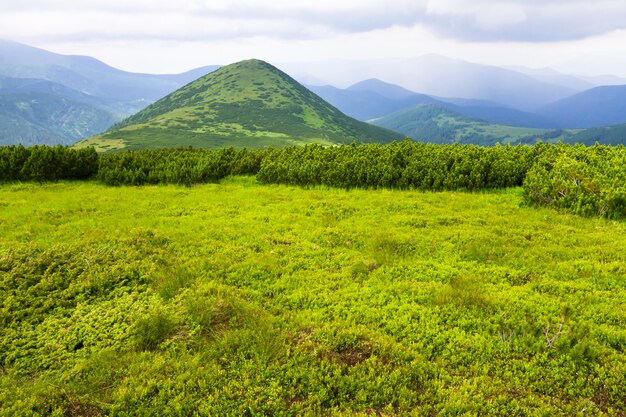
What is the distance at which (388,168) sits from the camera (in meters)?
18.6

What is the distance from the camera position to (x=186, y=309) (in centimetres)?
808

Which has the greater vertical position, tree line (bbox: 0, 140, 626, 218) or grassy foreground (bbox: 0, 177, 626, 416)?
tree line (bbox: 0, 140, 626, 218)

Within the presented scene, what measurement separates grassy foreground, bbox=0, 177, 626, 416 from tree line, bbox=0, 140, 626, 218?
6.48 feet

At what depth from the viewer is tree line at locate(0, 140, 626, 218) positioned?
14961 millimetres

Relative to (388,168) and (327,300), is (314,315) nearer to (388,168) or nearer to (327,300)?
(327,300)

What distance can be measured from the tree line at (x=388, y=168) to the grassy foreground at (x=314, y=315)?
6.48ft

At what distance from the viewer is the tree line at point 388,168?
15.0m

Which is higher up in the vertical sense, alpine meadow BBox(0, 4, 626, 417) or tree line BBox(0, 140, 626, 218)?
tree line BBox(0, 140, 626, 218)

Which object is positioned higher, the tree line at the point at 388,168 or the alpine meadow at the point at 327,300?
the tree line at the point at 388,168

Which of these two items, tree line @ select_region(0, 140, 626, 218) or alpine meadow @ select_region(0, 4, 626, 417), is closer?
alpine meadow @ select_region(0, 4, 626, 417)

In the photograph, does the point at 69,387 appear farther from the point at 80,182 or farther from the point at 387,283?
the point at 80,182

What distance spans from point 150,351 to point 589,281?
10.7 meters

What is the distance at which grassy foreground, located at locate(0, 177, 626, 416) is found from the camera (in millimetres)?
6062

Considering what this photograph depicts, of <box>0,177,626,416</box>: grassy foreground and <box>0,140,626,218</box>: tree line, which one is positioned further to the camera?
<box>0,140,626,218</box>: tree line
